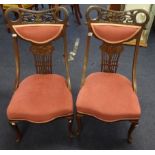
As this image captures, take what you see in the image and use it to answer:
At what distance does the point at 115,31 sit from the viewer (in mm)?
1513

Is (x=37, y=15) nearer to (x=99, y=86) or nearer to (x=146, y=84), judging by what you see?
(x=99, y=86)

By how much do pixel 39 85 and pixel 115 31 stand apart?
67cm

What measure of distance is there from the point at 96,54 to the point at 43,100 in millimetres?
1355

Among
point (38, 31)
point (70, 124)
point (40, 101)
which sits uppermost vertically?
point (38, 31)

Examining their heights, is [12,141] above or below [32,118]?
below

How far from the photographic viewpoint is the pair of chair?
141cm

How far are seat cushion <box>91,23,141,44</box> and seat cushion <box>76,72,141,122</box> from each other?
30 centimetres

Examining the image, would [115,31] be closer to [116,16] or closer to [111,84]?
[116,16]

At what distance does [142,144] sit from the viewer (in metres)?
1.69

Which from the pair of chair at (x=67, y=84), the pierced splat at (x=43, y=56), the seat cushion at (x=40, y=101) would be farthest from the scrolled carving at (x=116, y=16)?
the seat cushion at (x=40, y=101)

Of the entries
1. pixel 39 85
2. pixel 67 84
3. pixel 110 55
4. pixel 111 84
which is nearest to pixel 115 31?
pixel 110 55

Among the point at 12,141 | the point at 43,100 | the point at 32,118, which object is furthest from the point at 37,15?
the point at 12,141

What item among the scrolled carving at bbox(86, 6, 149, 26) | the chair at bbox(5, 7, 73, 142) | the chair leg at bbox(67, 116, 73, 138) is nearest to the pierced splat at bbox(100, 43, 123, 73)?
the scrolled carving at bbox(86, 6, 149, 26)
